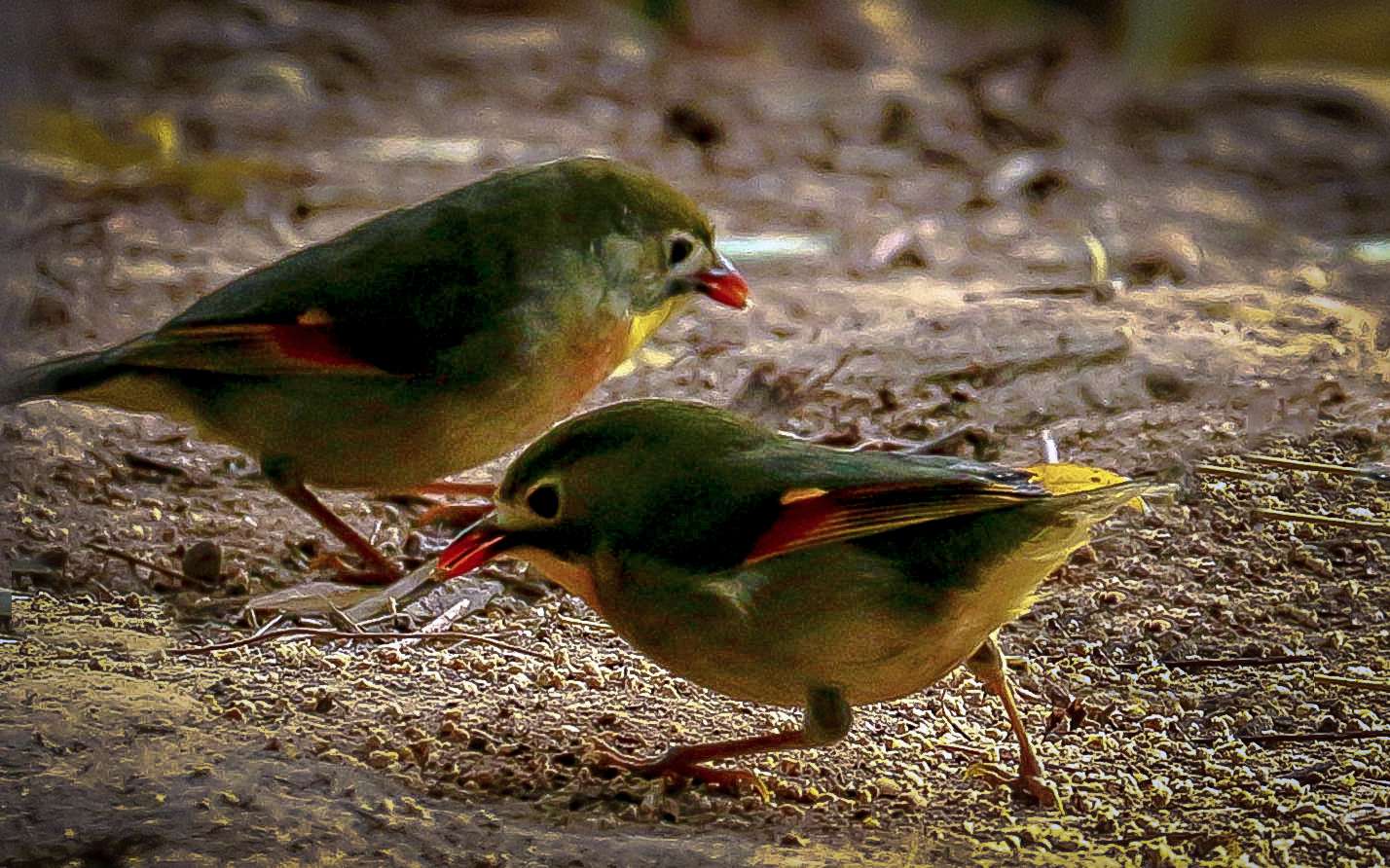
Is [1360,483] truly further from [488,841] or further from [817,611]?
[488,841]

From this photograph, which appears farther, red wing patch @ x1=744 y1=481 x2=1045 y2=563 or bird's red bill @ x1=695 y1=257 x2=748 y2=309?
bird's red bill @ x1=695 y1=257 x2=748 y2=309

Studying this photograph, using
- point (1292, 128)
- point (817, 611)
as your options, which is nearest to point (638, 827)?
point (817, 611)

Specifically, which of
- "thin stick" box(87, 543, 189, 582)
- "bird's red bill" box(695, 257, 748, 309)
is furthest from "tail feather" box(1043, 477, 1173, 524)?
"thin stick" box(87, 543, 189, 582)

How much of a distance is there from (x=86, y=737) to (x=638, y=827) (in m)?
0.92

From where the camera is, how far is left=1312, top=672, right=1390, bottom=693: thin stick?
329 centimetres

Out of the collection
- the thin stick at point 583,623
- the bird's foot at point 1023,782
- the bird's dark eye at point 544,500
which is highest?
the bird's dark eye at point 544,500

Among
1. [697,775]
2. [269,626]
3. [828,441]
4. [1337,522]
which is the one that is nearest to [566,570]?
[697,775]

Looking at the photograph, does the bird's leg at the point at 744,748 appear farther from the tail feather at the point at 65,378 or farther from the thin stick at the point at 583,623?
the tail feather at the point at 65,378

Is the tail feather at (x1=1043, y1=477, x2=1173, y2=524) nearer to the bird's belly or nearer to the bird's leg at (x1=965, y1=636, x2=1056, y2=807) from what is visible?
the bird's leg at (x1=965, y1=636, x2=1056, y2=807)

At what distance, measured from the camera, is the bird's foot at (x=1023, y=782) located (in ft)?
9.64

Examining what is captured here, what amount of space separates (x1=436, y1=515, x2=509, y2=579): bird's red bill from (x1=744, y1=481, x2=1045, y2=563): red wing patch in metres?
0.51

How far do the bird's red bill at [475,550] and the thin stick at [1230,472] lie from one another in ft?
5.87

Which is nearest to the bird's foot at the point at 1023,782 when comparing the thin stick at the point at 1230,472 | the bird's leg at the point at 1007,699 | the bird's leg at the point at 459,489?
the bird's leg at the point at 1007,699

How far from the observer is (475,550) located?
10.3ft
